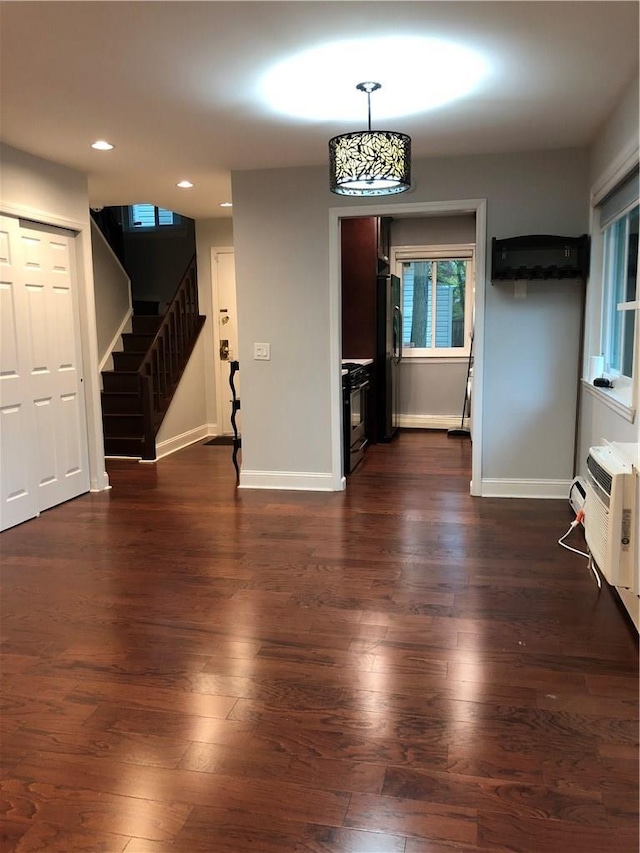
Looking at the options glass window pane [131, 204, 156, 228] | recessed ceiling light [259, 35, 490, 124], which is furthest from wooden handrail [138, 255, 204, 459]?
recessed ceiling light [259, 35, 490, 124]

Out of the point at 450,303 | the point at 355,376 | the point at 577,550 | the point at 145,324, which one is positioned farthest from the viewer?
the point at 450,303

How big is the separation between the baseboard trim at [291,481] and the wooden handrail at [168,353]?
1452mm

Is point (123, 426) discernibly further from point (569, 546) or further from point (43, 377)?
point (569, 546)

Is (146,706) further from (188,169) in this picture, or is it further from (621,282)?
(188,169)

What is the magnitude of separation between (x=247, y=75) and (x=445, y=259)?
4931 mm

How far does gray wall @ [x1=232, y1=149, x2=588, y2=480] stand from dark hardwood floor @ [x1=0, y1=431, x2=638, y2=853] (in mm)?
941

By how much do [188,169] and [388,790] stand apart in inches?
172

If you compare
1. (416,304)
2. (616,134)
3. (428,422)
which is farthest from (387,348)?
(616,134)

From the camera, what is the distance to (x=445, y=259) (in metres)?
7.60

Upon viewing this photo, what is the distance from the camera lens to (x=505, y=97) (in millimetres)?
3359

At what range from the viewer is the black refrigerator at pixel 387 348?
654cm

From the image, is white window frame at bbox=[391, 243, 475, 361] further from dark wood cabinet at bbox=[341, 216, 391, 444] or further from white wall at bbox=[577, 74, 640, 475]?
white wall at bbox=[577, 74, 640, 475]

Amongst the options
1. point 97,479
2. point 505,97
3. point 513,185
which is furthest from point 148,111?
point 97,479

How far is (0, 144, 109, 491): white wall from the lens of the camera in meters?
4.17
